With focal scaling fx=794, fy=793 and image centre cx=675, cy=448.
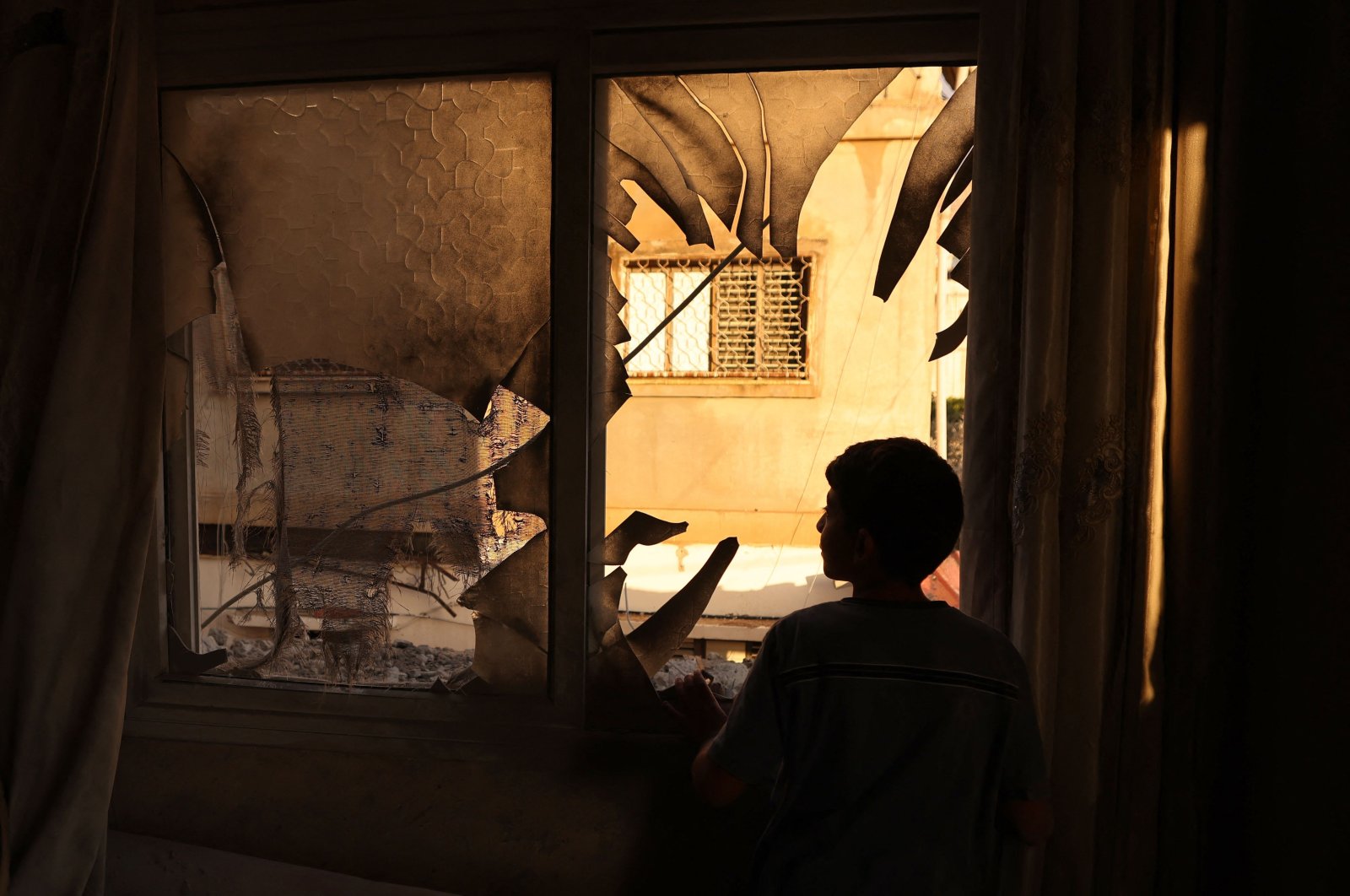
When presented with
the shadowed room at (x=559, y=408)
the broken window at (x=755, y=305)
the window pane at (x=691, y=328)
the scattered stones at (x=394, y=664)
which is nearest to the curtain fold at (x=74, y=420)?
the shadowed room at (x=559, y=408)

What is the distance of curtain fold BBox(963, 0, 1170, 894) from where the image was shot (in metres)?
1.11

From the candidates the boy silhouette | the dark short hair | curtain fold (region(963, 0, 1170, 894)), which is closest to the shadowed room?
curtain fold (region(963, 0, 1170, 894))

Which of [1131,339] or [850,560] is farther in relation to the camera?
[1131,339]

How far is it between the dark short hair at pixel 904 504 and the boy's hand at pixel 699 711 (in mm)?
362

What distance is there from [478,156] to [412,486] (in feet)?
1.96

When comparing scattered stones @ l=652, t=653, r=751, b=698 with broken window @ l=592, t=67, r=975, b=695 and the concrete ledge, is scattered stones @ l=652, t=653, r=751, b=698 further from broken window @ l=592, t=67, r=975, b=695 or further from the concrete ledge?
the concrete ledge

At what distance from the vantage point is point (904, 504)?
0.82 metres

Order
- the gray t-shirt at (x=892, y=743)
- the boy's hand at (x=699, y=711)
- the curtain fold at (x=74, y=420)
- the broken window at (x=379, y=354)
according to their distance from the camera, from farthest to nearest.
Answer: the broken window at (x=379, y=354), the curtain fold at (x=74, y=420), the boy's hand at (x=699, y=711), the gray t-shirt at (x=892, y=743)

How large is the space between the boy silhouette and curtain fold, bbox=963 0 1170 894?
312mm

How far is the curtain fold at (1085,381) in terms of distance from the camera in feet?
3.66

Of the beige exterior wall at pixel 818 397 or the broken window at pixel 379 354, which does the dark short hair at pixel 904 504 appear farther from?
the broken window at pixel 379 354

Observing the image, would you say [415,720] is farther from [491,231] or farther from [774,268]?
[774,268]

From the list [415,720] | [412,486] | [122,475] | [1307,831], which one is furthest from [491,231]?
[1307,831]

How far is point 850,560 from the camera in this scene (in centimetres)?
86
